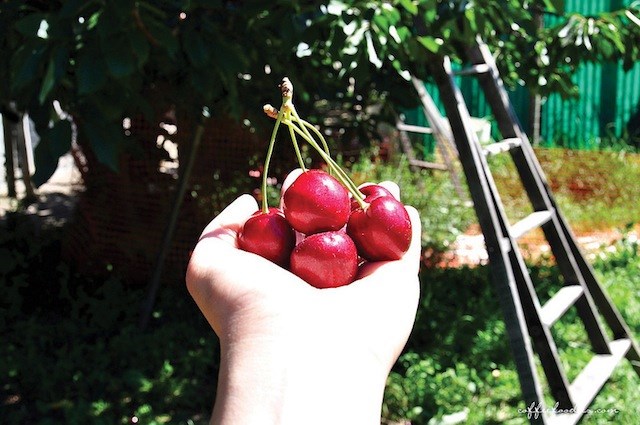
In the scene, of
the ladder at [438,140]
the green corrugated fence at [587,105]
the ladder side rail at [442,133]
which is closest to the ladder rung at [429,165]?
the ladder at [438,140]

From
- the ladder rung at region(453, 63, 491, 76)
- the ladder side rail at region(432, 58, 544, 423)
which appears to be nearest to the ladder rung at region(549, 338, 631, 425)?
the ladder side rail at region(432, 58, 544, 423)

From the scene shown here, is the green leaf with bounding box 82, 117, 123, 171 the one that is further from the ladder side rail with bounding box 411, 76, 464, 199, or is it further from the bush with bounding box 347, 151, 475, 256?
the ladder side rail with bounding box 411, 76, 464, 199

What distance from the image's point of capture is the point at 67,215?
6547 mm

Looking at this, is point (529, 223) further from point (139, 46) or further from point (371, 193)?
point (371, 193)

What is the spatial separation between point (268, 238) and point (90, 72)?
2.94ft

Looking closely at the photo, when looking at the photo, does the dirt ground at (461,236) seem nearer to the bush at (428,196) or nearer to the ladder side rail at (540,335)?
the bush at (428,196)

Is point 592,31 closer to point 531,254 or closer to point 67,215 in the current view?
point 531,254

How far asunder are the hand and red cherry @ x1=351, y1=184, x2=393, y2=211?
13 cm

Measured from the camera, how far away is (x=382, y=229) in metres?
1.43

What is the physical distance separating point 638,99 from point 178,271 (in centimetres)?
568

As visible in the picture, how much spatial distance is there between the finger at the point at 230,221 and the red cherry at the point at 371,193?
0.66 feet

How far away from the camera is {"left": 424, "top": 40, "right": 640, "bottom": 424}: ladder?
3045 millimetres

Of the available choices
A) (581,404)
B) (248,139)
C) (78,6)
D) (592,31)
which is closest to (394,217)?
(78,6)

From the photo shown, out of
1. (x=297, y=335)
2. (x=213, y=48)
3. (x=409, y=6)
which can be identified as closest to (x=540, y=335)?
(x=409, y=6)
